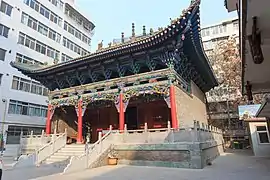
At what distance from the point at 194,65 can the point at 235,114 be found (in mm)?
16191

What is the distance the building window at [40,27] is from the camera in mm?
26716

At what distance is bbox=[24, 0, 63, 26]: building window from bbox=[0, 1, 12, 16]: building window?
2692 mm

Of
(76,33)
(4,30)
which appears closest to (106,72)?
(4,30)

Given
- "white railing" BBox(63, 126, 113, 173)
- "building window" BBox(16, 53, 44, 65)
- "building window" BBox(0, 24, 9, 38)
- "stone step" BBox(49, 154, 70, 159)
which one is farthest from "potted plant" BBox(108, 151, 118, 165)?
"building window" BBox(0, 24, 9, 38)

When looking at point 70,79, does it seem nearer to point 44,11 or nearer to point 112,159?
point 112,159

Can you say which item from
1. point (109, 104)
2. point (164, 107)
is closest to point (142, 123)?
point (164, 107)

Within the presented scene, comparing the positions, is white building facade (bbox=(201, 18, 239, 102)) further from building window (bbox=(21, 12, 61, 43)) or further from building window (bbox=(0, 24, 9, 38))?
building window (bbox=(0, 24, 9, 38))

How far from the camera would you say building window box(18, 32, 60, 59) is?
26.0 metres

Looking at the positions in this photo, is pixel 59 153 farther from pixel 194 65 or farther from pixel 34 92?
pixel 34 92

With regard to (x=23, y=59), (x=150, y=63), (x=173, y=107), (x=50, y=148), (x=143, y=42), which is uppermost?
(x=23, y=59)

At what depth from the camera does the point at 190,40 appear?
11625 mm

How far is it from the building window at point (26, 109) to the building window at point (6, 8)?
9753 millimetres

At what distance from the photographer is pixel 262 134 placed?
621 inches

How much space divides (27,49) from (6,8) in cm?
478
